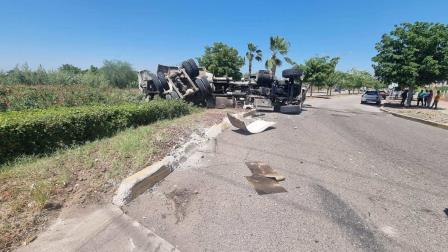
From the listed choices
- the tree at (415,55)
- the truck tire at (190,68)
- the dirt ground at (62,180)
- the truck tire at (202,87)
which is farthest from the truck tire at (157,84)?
the tree at (415,55)

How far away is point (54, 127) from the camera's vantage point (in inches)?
201

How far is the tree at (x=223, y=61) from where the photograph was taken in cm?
3666

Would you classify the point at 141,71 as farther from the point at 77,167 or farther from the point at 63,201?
the point at 63,201

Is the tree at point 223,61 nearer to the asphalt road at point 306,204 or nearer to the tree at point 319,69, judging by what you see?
the tree at point 319,69

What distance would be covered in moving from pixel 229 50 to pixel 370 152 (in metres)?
32.8

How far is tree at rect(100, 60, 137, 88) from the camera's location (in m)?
35.7

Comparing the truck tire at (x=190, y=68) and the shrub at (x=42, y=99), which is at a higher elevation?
the truck tire at (x=190, y=68)

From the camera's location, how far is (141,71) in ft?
47.5

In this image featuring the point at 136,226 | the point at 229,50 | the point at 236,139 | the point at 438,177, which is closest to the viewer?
the point at 136,226

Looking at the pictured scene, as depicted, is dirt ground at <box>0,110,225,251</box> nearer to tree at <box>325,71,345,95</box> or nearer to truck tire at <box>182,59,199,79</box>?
truck tire at <box>182,59,199,79</box>

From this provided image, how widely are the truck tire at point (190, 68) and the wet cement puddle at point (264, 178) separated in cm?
936

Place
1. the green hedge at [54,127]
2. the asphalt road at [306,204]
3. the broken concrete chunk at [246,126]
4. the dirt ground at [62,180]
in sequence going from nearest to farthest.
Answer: the asphalt road at [306,204] < the dirt ground at [62,180] < the green hedge at [54,127] < the broken concrete chunk at [246,126]

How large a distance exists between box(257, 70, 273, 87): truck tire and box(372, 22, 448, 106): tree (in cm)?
1280

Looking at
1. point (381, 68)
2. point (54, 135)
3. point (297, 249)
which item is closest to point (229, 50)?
point (381, 68)
